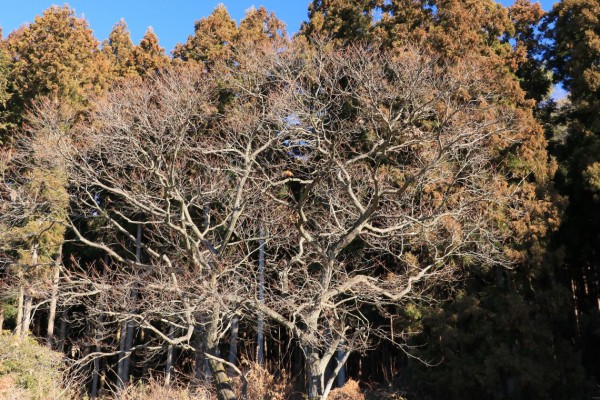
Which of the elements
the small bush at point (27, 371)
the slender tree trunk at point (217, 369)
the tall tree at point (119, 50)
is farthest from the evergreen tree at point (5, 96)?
the slender tree trunk at point (217, 369)

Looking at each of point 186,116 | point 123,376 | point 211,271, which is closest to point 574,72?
point 186,116

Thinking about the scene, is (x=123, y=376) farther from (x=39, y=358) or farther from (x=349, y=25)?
(x=349, y=25)

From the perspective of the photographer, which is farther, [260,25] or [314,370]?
[260,25]

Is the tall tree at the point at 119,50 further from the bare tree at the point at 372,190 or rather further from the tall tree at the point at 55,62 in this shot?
the bare tree at the point at 372,190

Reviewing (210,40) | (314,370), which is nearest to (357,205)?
(314,370)

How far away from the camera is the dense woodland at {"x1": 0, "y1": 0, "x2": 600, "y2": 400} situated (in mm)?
6238

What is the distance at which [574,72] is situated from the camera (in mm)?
9906

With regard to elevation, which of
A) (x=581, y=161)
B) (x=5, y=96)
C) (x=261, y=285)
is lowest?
(x=261, y=285)

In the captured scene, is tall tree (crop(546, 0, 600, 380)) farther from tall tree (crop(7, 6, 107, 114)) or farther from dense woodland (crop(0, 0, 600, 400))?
tall tree (crop(7, 6, 107, 114))

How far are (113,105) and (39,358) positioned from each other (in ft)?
14.6

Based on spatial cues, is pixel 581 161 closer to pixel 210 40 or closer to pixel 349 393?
pixel 349 393

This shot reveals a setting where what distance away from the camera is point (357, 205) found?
5699mm

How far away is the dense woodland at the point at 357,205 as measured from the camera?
6.24 meters

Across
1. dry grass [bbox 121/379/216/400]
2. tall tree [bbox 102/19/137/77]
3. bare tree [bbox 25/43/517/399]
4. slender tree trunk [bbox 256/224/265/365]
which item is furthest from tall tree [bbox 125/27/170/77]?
dry grass [bbox 121/379/216/400]
